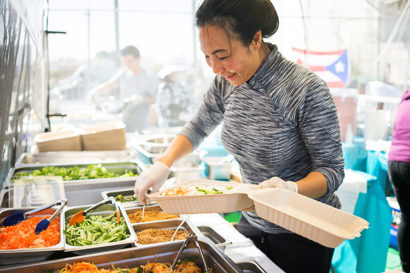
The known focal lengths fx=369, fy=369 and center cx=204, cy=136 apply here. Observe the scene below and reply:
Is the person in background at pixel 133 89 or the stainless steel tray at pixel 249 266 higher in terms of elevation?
the person in background at pixel 133 89

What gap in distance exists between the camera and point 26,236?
1.54 meters

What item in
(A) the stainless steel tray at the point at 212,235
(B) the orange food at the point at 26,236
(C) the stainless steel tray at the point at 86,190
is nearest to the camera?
(B) the orange food at the point at 26,236

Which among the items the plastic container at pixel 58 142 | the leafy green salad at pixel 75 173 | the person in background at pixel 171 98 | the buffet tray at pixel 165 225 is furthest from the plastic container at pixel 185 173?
the person in background at pixel 171 98

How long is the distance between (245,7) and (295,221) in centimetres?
89

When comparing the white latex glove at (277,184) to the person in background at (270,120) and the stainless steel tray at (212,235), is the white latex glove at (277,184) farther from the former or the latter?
the stainless steel tray at (212,235)

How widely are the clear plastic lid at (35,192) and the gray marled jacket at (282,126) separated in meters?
0.99

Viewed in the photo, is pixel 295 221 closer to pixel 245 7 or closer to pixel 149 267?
pixel 149 267

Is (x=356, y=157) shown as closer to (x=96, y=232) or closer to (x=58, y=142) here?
(x=58, y=142)

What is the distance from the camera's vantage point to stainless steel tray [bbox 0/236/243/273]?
1354 millimetres

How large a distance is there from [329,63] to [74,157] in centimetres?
333

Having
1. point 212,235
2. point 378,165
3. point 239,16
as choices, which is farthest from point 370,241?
point 239,16

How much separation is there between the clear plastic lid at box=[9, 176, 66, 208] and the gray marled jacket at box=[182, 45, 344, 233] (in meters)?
0.99

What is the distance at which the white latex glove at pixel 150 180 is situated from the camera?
1882 mm

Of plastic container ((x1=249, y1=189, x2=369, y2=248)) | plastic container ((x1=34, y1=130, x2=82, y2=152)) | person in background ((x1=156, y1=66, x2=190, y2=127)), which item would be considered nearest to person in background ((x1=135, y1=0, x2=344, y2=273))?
plastic container ((x1=249, y1=189, x2=369, y2=248))
